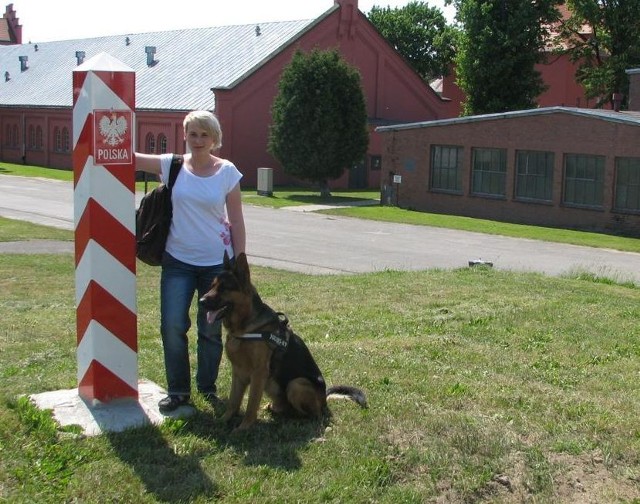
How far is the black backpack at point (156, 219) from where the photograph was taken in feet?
20.3

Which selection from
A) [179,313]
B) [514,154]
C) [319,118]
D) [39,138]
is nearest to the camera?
[179,313]

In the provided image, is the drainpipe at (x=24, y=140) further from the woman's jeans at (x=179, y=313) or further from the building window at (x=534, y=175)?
Answer: the woman's jeans at (x=179, y=313)

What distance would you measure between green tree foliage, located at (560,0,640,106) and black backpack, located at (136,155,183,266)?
4917cm

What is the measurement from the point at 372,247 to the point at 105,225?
18.4 meters

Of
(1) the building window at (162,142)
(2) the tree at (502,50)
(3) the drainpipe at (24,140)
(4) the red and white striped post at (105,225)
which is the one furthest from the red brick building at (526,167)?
(3) the drainpipe at (24,140)

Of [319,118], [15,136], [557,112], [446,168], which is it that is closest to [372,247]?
[557,112]

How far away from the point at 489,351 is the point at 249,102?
131 feet

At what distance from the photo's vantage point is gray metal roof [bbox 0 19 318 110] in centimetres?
4894

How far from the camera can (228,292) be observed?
18.9 ft

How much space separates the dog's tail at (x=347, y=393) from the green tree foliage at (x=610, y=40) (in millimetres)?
48672

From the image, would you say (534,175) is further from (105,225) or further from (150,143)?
(105,225)

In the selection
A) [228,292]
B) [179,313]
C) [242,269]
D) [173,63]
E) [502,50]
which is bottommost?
[179,313]

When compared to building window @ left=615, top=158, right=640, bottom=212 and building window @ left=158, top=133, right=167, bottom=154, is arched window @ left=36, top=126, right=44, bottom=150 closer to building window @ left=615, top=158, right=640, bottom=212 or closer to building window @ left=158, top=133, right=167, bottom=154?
building window @ left=158, top=133, right=167, bottom=154

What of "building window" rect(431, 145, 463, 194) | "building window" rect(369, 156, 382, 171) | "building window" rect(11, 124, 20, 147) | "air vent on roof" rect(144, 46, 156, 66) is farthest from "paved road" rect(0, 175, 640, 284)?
"building window" rect(11, 124, 20, 147)
